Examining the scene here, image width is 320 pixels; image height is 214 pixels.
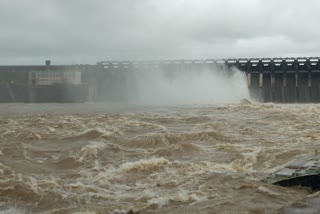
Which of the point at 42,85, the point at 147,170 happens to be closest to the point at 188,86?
the point at 42,85

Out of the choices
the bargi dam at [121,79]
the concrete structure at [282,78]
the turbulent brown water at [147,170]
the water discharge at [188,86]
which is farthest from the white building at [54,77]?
the turbulent brown water at [147,170]

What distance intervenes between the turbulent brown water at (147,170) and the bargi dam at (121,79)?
3477 cm

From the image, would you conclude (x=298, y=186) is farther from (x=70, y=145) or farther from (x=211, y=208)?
(x=70, y=145)

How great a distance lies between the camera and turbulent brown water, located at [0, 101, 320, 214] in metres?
7.77

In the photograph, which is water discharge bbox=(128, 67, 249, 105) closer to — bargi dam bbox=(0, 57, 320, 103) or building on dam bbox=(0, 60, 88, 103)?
bargi dam bbox=(0, 57, 320, 103)

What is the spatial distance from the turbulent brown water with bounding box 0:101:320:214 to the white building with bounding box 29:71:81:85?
1874 inches

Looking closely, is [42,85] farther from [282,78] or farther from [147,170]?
[147,170]

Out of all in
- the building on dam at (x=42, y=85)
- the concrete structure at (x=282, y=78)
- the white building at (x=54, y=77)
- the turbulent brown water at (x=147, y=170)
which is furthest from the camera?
the white building at (x=54, y=77)

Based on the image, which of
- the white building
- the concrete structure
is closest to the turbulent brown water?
the concrete structure

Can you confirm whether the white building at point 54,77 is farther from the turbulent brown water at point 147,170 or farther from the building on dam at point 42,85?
the turbulent brown water at point 147,170

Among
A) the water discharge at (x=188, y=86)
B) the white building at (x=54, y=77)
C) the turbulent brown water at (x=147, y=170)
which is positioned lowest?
the turbulent brown water at (x=147, y=170)

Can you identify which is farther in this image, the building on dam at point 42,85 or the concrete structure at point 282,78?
the building on dam at point 42,85

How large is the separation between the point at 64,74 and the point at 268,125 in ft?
167

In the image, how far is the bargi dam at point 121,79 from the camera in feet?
173
